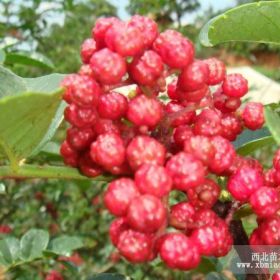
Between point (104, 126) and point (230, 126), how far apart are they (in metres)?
0.22

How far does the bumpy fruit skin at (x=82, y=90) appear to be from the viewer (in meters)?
0.86

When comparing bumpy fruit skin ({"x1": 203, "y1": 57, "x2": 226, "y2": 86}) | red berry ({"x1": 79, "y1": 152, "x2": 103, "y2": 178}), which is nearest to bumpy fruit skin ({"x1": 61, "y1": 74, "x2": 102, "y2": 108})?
red berry ({"x1": 79, "y1": 152, "x2": 103, "y2": 178})

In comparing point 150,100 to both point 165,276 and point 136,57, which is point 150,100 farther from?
point 165,276

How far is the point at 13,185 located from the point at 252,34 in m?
2.60

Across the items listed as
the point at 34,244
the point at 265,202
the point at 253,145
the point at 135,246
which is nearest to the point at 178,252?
the point at 135,246

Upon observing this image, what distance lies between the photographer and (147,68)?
874 millimetres

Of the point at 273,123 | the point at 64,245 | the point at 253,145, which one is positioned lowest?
the point at 64,245

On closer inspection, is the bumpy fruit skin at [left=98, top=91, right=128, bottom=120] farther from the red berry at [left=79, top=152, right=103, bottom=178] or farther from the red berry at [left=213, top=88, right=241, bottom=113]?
the red berry at [left=213, top=88, right=241, bottom=113]

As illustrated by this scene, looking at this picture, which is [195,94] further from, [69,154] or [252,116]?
[69,154]

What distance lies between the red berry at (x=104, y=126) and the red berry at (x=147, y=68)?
76 mm

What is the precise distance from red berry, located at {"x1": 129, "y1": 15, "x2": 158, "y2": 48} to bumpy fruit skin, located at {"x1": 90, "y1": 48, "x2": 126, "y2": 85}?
6 cm

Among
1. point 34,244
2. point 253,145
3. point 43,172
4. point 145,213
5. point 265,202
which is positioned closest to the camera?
point 145,213

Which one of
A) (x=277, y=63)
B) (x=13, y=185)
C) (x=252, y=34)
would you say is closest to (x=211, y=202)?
(x=252, y=34)

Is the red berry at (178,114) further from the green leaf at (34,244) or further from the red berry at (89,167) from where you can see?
the green leaf at (34,244)
